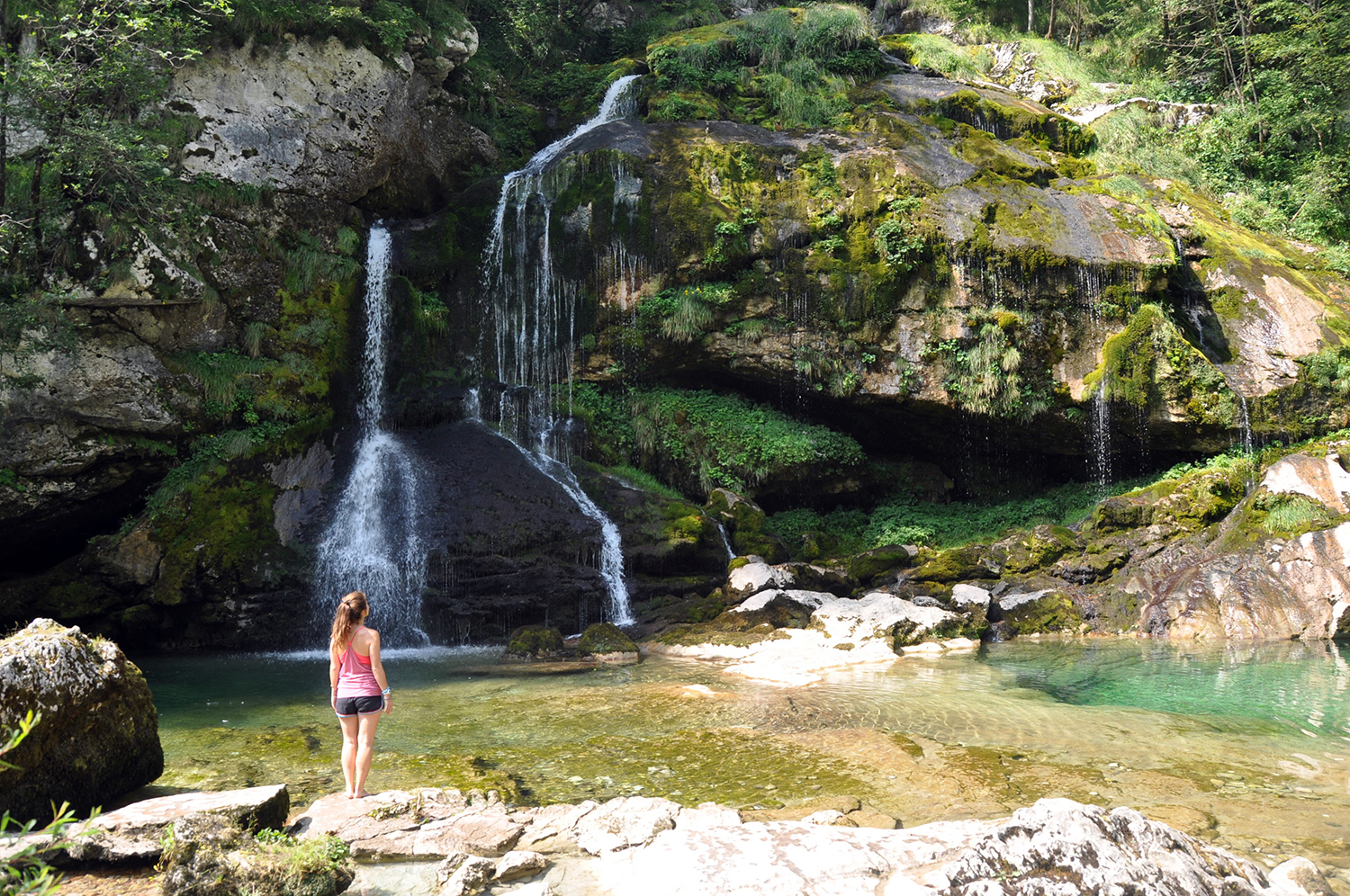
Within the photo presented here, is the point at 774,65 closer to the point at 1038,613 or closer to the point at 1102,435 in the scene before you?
the point at 1102,435

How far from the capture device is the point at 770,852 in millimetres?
3689

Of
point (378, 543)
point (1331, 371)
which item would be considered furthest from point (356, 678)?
point (1331, 371)

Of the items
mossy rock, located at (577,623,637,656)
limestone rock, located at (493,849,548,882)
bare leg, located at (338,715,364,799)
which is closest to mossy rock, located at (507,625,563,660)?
mossy rock, located at (577,623,637,656)

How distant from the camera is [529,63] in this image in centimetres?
2348

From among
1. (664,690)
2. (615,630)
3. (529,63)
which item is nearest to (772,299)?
(615,630)

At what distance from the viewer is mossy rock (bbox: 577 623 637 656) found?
36.9 ft

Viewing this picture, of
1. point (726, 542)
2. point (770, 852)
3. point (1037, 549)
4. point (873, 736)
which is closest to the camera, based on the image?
point (770, 852)

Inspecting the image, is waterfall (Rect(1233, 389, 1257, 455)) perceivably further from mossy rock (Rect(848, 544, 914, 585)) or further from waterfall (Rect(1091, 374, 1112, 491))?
mossy rock (Rect(848, 544, 914, 585))

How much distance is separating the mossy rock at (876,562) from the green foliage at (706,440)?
3.06 metres

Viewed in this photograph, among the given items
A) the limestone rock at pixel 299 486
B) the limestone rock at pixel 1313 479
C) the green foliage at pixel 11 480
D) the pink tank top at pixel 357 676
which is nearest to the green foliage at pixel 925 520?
the limestone rock at pixel 1313 479

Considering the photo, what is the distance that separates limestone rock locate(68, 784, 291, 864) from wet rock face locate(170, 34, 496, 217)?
13863mm

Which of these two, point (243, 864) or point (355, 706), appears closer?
point (243, 864)

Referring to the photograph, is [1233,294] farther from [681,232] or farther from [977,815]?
[977,815]

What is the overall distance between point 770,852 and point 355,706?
287 cm
